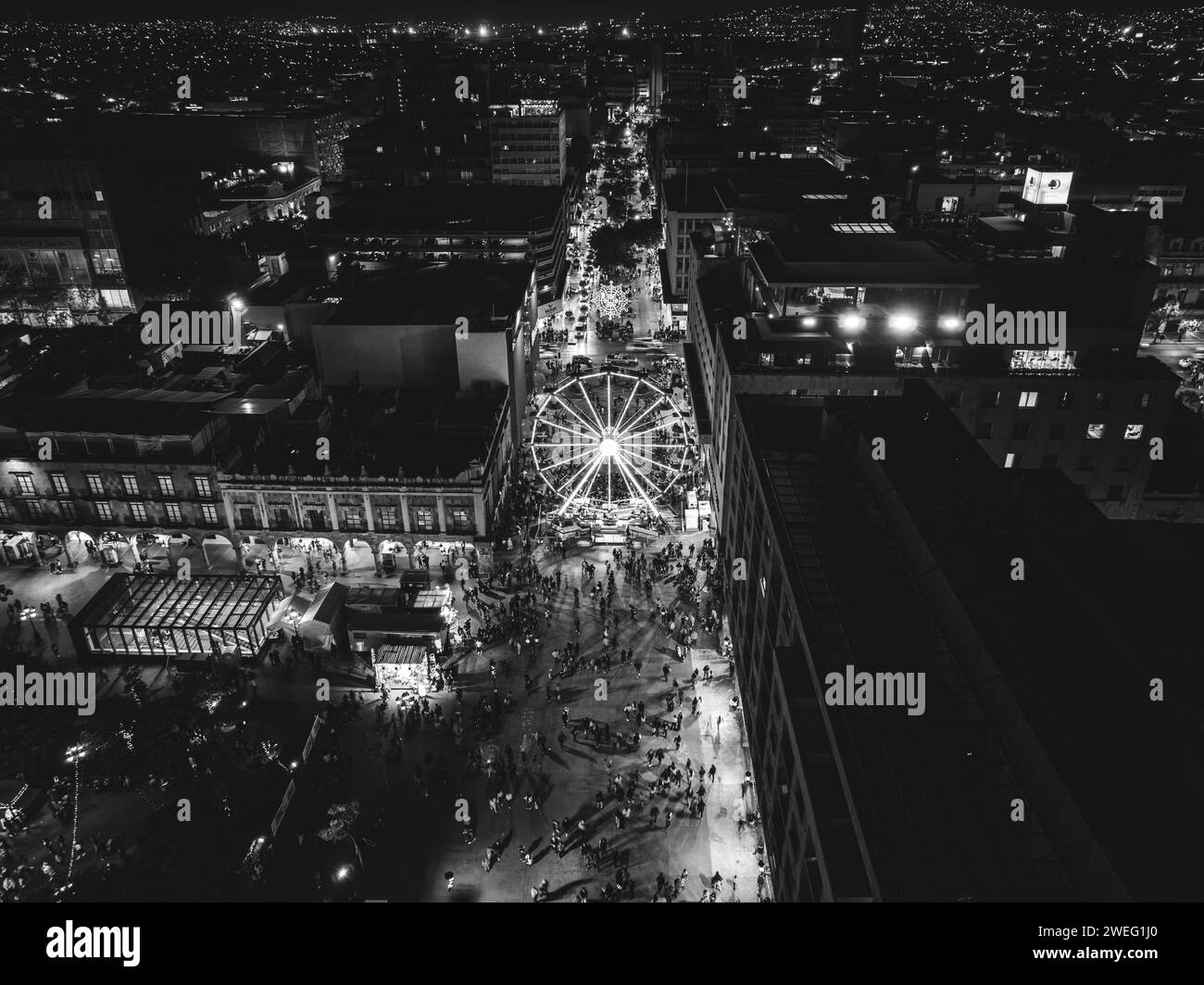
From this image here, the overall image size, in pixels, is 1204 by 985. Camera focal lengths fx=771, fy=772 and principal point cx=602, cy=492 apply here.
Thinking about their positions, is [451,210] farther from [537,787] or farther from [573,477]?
[537,787]

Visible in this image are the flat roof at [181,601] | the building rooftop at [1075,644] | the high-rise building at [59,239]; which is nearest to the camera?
the building rooftop at [1075,644]

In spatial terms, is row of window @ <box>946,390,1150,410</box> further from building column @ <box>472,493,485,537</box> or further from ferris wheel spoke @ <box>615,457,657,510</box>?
building column @ <box>472,493,485,537</box>

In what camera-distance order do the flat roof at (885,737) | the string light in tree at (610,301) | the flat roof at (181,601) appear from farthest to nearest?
the string light in tree at (610,301)
the flat roof at (181,601)
the flat roof at (885,737)

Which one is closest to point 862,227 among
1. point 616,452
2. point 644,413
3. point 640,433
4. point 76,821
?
point 644,413

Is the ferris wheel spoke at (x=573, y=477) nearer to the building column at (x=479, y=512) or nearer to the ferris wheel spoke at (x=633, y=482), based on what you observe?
the ferris wheel spoke at (x=633, y=482)

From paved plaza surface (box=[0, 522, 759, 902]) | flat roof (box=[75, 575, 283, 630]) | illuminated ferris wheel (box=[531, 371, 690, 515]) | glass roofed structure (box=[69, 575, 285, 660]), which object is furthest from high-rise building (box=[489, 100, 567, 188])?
paved plaza surface (box=[0, 522, 759, 902])

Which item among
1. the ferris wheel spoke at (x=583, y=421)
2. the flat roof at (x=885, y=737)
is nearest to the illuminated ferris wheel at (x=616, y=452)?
the ferris wheel spoke at (x=583, y=421)
